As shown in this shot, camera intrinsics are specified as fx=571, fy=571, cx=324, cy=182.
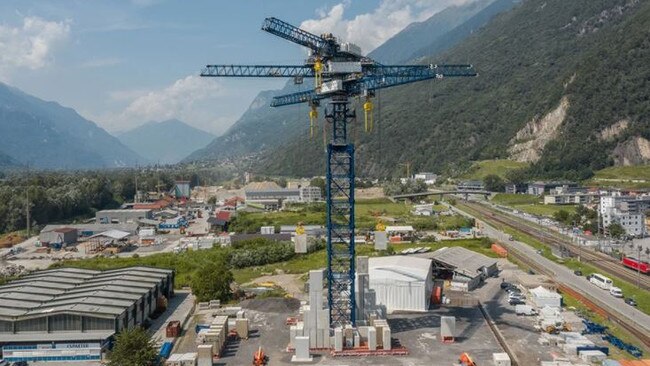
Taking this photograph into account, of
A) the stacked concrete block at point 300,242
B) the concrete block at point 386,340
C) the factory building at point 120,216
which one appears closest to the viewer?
the concrete block at point 386,340

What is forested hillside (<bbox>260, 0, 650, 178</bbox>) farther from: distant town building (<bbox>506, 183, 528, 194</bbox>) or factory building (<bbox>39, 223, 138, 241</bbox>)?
factory building (<bbox>39, 223, 138, 241</bbox>)

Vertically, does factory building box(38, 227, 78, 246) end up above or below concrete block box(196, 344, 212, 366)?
above

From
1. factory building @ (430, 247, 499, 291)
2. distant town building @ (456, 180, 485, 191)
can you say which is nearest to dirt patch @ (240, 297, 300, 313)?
factory building @ (430, 247, 499, 291)

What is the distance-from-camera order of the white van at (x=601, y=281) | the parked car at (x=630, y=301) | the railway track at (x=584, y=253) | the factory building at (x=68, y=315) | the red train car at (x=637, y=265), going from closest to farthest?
the factory building at (x=68, y=315), the parked car at (x=630, y=301), the white van at (x=601, y=281), the railway track at (x=584, y=253), the red train car at (x=637, y=265)

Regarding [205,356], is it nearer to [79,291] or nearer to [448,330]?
[448,330]

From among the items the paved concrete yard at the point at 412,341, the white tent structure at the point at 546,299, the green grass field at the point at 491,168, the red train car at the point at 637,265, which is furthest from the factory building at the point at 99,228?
the green grass field at the point at 491,168

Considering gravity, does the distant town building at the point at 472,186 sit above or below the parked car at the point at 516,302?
above

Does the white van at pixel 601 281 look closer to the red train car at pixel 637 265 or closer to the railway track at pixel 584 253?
the railway track at pixel 584 253
